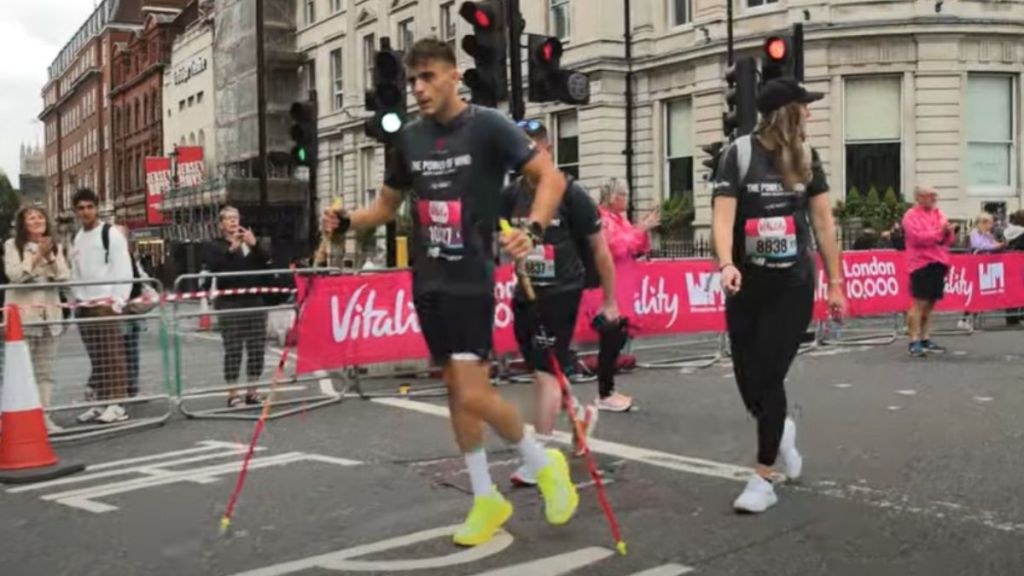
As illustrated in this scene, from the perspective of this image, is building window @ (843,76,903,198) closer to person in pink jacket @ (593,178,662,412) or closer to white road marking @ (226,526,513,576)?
person in pink jacket @ (593,178,662,412)

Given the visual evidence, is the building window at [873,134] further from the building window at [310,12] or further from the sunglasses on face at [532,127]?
the building window at [310,12]

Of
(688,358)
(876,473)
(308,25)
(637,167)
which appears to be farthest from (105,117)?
(876,473)

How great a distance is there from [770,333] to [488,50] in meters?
6.73

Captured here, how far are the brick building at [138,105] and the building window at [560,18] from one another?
4088 cm

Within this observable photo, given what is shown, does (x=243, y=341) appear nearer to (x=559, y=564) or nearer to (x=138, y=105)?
(x=559, y=564)

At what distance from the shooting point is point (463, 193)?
4578mm

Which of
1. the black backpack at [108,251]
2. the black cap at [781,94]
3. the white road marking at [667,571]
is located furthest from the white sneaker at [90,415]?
the black cap at [781,94]

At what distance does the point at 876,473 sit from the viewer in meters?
5.84

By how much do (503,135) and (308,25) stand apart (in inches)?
1954

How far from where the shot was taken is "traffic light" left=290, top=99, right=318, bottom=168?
14523 millimetres

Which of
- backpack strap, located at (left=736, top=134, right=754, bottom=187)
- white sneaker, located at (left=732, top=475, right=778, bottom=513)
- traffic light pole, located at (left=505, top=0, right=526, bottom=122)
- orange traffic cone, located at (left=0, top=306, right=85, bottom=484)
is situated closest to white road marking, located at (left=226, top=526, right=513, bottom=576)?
white sneaker, located at (left=732, top=475, right=778, bottom=513)

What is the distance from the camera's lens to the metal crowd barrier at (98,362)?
26.7ft

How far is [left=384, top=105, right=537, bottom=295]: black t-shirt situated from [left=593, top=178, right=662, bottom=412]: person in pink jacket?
10.4ft

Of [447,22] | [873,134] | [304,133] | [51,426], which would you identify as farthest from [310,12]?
[51,426]
